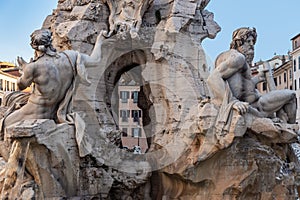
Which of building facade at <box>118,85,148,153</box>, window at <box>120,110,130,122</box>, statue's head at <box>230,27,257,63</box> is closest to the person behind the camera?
statue's head at <box>230,27,257,63</box>

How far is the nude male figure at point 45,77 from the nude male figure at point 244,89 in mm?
2078

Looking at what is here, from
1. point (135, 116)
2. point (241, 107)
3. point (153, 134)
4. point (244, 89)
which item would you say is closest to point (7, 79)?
point (135, 116)

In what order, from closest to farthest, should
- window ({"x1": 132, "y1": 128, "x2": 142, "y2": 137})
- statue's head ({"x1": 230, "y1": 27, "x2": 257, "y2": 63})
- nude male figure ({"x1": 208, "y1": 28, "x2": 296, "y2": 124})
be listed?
nude male figure ({"x1": 208, "y1": 28, "x2": 296, "y2": 124}) < statue's head ({"x1": 230, "y1": 27, "x2": 257, "y2": 63}) < window ({"x1": 132, "y1": 128, "x2": 142, "y2": 137})

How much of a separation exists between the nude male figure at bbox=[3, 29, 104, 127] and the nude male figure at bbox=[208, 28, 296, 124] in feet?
6.82

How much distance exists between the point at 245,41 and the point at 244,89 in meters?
0.82

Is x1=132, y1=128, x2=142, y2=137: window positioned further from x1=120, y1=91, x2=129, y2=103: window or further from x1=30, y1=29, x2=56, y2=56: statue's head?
x1=30, y1=29, x2=56, y2=56: statue's head

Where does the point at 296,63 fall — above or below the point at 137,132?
above

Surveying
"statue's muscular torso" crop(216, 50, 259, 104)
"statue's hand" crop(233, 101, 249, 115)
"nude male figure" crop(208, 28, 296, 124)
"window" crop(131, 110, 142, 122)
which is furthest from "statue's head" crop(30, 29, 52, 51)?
"window" crop(131, 110, 142, 122)

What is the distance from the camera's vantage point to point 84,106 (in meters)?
9.41

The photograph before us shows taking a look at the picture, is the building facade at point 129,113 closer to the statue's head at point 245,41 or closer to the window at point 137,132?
the window at point 137,132

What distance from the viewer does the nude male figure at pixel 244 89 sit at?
8.92 metres

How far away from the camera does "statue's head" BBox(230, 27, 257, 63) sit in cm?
949

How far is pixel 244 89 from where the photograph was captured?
9227 mm

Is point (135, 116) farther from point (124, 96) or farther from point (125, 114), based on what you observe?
point (124, 96)
